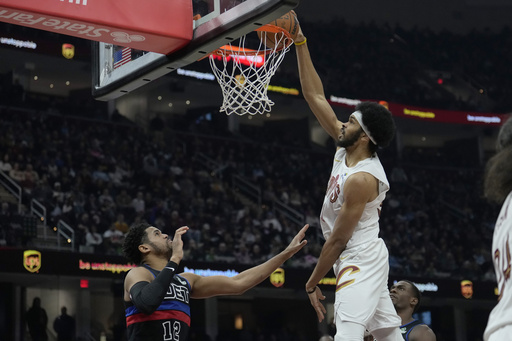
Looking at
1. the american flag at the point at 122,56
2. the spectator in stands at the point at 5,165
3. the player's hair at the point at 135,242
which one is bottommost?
the player's hair at the point at 135,242

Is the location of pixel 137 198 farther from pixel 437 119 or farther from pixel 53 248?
pixel 437 119

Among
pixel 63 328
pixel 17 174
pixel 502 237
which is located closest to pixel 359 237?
pixel 502 237

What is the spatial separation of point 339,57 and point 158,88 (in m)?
7.29

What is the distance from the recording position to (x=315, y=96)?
5.47 m

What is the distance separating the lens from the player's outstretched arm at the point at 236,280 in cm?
506

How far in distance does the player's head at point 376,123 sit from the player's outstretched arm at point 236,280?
0.71 m

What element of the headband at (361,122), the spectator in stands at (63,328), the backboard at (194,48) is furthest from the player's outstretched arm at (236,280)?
the spectator in stands at (63,328)

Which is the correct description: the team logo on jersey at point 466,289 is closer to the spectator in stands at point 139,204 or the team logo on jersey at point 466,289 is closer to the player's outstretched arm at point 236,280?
the spectator in stands at point 139,204

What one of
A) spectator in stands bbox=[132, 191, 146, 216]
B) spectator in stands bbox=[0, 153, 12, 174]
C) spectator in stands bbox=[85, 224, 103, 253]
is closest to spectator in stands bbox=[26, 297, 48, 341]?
spectator in stands bbox=[85, 224, 103, 253]

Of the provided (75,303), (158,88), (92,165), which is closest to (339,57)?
(158,88)

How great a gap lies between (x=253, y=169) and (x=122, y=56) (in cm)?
1882

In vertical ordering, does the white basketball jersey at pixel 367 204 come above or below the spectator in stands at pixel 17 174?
below

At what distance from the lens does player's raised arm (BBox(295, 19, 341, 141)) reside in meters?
5.34

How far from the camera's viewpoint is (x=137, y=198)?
19.9 m
